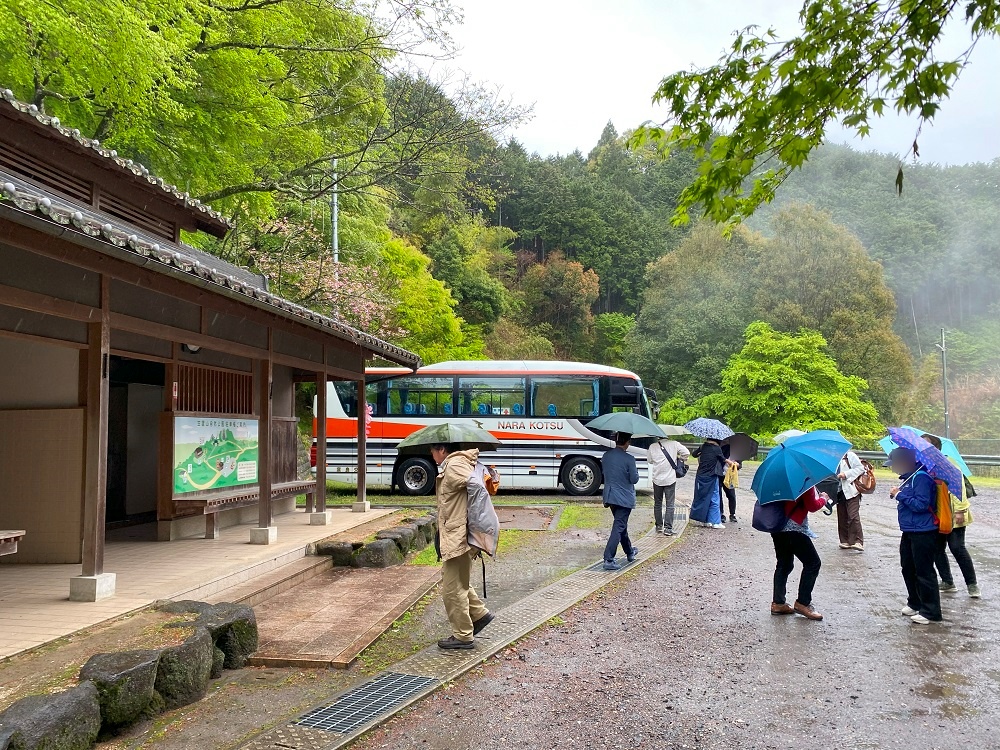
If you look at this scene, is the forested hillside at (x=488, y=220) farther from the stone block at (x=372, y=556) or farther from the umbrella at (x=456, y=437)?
the stone block at (x=372, y=556)

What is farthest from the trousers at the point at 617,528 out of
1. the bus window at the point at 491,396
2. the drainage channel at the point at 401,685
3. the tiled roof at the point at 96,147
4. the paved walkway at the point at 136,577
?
the bus window at the point at 491,396

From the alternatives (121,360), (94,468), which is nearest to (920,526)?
(94,468)

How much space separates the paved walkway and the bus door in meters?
8.28

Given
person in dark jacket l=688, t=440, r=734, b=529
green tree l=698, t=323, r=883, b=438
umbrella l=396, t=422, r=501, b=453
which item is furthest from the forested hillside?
person in dark jacket l=688, t=440, r=734, b=529

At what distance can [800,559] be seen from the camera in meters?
6.29

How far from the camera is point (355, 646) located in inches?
211

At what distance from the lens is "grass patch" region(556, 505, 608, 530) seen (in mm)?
12344

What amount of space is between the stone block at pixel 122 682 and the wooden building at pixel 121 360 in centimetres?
146

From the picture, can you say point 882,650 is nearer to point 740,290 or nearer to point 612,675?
point 612,675

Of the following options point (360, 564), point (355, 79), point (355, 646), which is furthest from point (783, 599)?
point (355, 79)

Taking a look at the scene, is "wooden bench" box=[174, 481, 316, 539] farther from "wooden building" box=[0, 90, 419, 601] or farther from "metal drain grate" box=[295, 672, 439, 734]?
"metal drain grate" box=[295, 672, 439, 734]

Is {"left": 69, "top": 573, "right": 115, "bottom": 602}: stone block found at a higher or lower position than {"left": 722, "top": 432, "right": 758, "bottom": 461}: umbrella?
lower

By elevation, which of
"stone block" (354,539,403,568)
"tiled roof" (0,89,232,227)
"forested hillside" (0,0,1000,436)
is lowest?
"stone block" (354,539,403,568)

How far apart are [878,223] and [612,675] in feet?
203
